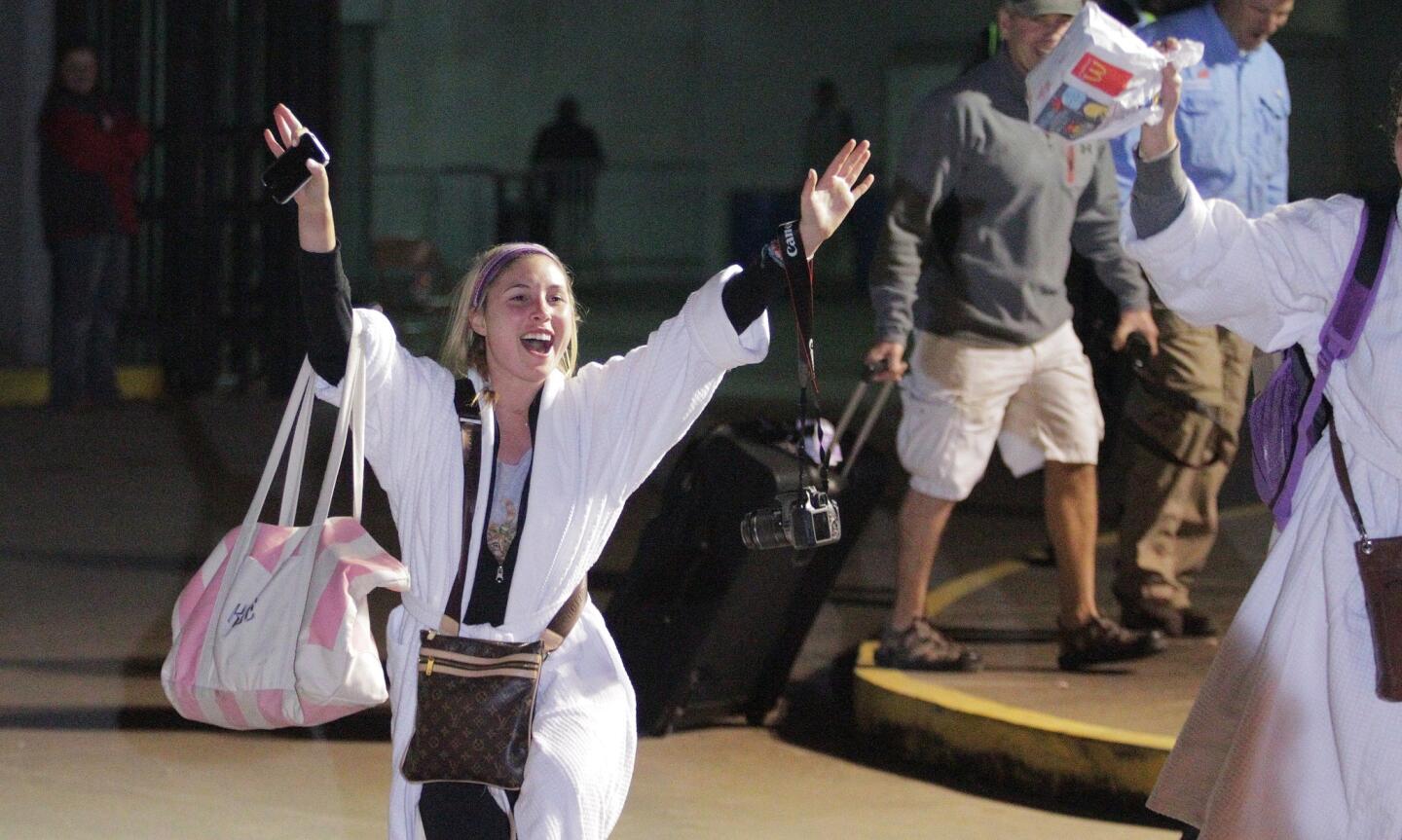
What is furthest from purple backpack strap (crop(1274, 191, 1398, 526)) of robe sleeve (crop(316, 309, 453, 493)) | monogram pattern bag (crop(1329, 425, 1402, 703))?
robe sleeve (crop(316, 309, 453, 493))

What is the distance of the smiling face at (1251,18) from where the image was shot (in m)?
6.94

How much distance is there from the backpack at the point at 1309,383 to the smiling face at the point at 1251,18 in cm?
315

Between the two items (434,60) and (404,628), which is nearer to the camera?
(404,628)

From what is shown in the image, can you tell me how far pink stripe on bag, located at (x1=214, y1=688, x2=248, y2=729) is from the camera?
388 centimetres

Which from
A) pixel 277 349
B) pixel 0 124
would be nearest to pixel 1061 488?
pixel 277 349

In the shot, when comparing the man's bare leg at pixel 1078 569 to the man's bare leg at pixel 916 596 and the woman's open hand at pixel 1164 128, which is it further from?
the woman's open hand at pixel 1164 128

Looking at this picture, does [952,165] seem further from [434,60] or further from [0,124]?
[434,60]

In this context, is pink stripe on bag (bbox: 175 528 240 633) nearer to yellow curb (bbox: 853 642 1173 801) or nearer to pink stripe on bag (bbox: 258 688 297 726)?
pink stripe on bag (bbox: 258 688 297 726)

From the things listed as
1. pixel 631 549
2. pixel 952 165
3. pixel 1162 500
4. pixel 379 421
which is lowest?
pixel 631 549

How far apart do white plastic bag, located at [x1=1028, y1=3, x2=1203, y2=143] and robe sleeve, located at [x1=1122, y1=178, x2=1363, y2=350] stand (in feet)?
0.55

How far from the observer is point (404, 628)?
412 cm

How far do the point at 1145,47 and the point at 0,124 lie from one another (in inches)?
481

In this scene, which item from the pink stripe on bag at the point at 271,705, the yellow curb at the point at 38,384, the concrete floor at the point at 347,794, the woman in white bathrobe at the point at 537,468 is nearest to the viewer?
the pink stripe on bag at the point at 271,705

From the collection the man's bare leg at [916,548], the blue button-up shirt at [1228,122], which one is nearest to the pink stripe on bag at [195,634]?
the man's bare leg at [916,548]
